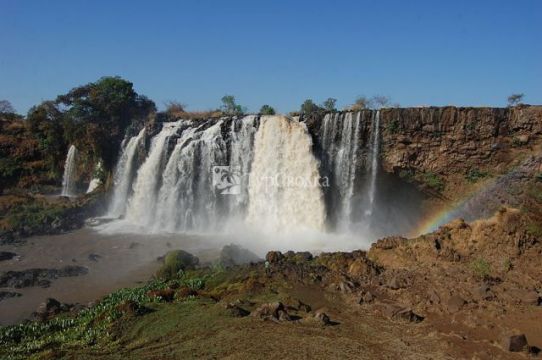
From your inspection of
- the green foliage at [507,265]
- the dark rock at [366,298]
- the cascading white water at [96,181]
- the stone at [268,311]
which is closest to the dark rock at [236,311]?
the stone at [268,311]

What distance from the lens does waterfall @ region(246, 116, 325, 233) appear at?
2369cm

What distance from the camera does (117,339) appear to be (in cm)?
930

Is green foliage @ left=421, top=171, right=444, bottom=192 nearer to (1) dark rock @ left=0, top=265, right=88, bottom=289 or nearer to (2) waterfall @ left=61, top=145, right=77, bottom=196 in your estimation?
(1) dark rock @ left=0, top=265, right=88, bottom=289

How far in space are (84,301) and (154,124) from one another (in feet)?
55.2

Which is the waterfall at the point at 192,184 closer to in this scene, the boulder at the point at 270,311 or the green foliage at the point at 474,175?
the green foliage at the point at 474,175

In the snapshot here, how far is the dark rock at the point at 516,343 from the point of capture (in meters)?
8.55

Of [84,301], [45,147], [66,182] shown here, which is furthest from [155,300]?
[45,147]

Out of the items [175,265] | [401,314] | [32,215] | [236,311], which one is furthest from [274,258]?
[32,215]

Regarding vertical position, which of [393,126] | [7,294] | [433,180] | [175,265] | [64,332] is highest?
[393,126]

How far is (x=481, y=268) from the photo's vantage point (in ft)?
39.5

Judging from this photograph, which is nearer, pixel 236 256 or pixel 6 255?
pixel 236 256

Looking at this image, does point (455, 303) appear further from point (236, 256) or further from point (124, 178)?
point (124, 178)

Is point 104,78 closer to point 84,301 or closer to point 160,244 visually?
point 160,244

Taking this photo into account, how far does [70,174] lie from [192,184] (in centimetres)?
1154
